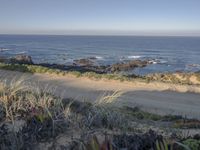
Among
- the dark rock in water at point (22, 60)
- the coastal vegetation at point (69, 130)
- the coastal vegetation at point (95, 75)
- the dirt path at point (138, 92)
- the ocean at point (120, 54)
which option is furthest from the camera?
the ocean at point (120, 54)

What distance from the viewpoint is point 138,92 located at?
58.9 ft

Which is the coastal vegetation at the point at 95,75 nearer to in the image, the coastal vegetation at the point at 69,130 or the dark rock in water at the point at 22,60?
the dark rock in water at the point at 22,60

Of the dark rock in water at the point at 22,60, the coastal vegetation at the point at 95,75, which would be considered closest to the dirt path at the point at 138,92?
the coastal vegetation at the point at 95,75

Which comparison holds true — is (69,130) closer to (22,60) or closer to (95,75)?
(95,75)

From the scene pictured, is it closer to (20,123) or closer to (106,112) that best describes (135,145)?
(106,112)

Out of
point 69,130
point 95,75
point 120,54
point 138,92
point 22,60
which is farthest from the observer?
point 120,54

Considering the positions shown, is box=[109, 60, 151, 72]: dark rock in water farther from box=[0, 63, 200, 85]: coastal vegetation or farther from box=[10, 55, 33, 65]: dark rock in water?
box=[0, 63, 200, 85]: coastal vegetation

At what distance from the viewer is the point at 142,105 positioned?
14.9m

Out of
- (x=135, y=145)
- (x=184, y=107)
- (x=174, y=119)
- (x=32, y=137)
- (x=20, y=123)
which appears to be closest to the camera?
(x=135, y=145)

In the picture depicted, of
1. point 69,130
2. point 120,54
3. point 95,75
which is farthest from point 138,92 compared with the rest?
point 120,54

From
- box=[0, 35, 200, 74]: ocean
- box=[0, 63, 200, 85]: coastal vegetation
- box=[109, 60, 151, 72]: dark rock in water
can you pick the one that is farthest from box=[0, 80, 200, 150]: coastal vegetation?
box=[0, 35, 200, 74]: ocean

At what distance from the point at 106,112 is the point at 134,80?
Answer: 525 inches

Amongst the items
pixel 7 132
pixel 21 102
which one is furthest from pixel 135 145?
pixel 21 102

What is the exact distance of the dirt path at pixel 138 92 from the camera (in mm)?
14734
